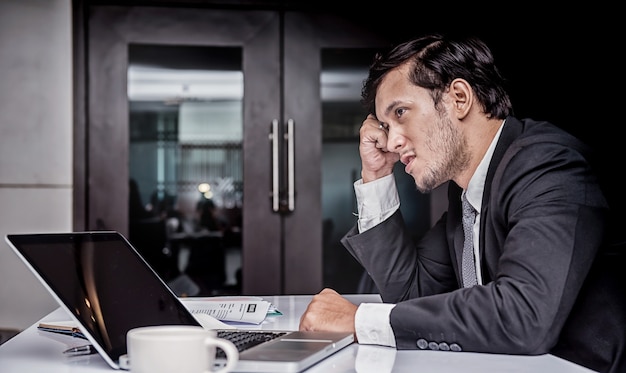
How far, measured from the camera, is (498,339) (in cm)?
121

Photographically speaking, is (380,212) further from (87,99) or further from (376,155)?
(87,99)

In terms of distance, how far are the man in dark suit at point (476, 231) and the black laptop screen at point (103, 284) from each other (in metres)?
0.28

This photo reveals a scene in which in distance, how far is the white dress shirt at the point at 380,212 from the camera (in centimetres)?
126

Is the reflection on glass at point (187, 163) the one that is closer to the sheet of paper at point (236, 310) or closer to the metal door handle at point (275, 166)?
the metal door handle at point (275, 166)

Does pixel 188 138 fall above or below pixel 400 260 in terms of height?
above

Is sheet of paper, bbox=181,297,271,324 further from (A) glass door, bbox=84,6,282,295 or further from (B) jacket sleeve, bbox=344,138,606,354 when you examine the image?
(A) glass door, bbox=84,6,282,295

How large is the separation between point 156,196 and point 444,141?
216cm

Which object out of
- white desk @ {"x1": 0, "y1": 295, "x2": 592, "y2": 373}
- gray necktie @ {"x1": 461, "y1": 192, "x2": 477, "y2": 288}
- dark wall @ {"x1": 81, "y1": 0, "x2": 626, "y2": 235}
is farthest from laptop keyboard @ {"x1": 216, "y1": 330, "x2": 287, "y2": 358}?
dark wall @ {"x1": 81, "y1": 0, "x2": 626, "y2": 235}

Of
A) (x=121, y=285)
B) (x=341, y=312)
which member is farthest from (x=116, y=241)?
(x=341, y=312)

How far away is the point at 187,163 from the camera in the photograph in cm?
371

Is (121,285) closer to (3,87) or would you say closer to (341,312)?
(341,312)

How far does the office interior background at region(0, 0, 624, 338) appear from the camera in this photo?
340 centimetres

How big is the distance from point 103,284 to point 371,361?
438mm

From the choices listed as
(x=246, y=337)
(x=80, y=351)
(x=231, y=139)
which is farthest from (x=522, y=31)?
(x=80, y=351)
